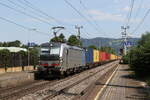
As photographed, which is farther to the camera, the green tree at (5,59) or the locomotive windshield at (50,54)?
the green tree at (5,59)

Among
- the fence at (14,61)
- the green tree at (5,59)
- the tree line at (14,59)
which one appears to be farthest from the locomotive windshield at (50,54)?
the green tree at (5,59)

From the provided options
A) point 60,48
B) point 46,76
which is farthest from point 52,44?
point 46,76

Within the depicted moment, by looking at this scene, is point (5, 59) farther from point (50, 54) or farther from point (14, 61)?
point (50, 54)

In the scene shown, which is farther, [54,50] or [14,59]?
[14,59]

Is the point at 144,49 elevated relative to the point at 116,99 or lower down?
elevated

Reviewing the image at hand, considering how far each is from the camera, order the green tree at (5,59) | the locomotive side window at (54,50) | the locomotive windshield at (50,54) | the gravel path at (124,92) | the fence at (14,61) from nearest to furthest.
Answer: the gravel path at (124,92) < the locomotive windshield at (50,54) < the locomotive side window at (54,50) < the green tree at (5,59) < the fence at (14,61)

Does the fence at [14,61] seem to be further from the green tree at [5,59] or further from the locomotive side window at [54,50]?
the locomotive side window at [54,50]

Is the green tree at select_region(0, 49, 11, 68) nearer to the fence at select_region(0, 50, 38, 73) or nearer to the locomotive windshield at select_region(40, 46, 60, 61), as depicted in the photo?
the fence at select_region(0, 50, 38, 73)

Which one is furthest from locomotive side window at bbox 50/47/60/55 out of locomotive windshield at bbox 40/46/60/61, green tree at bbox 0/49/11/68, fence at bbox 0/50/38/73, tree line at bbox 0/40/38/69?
green tree at bbox 0/49/11/68

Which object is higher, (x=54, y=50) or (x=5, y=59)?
(x=54, y=50)

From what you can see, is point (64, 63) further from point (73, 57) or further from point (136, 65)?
point (136, 65)

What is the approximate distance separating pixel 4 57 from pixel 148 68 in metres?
17.3

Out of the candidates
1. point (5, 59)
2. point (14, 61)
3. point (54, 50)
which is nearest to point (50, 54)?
point (54, 50)

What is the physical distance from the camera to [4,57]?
3541cm
